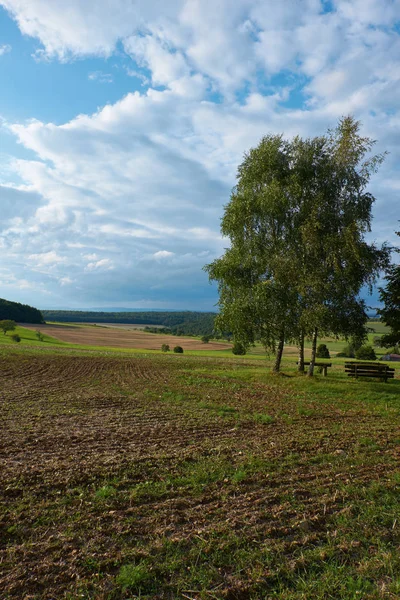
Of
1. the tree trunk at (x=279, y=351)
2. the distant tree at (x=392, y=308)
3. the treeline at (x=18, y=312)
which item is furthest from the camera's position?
the treeline at (x=18, y=312)

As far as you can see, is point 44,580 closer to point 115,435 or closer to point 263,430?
point 115,435

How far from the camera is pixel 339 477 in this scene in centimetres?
706

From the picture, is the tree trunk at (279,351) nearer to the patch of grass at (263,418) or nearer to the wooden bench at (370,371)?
the wooden bench at (370,371)

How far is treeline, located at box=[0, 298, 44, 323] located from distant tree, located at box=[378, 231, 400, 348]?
337 feet

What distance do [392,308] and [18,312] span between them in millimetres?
105664

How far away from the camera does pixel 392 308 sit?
19.3m

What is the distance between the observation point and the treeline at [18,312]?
10181 centimetres

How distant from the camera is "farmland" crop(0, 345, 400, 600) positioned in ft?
13.6

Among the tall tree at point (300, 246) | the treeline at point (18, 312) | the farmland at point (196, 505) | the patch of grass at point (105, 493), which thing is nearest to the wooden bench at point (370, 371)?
the tall tree at point (300, 246)

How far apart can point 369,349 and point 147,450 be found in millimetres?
55995

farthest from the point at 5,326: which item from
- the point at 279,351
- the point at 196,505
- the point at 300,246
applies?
the point at 196,505

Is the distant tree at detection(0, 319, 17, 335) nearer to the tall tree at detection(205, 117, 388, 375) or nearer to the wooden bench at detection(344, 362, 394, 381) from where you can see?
the tall tree at detection(205, 117, 388, 375)

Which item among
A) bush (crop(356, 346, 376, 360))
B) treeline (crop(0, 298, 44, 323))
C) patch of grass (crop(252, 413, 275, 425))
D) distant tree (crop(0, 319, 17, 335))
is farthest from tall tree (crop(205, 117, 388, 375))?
treeline (crop(0, 298, 44, 323))

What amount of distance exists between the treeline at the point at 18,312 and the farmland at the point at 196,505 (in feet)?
331
